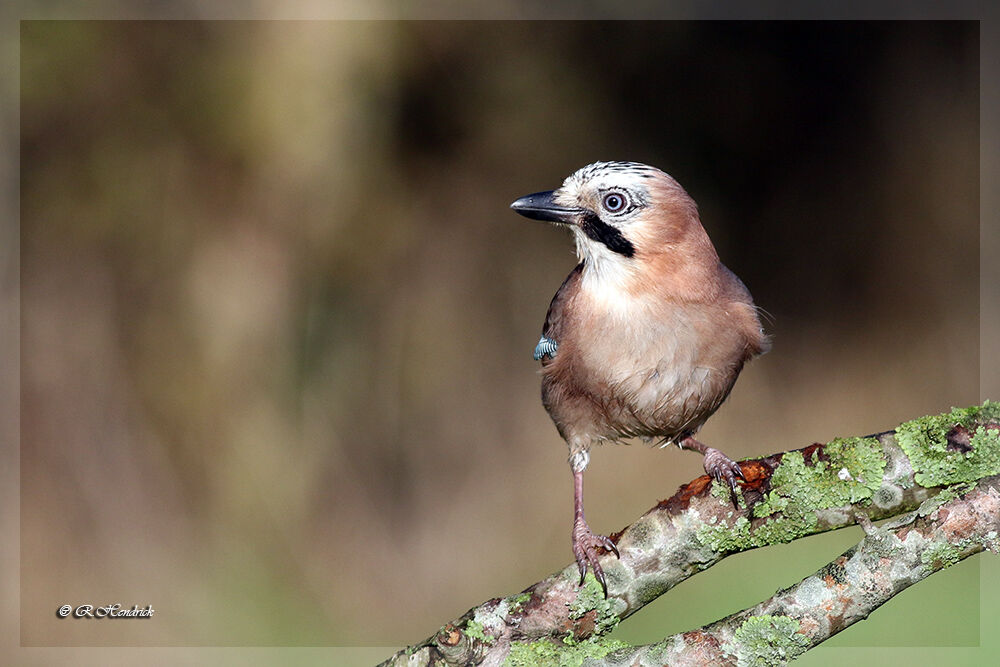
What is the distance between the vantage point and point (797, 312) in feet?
20.7

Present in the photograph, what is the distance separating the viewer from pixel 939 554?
2152 mm

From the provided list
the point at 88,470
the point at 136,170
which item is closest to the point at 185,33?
the point at 136,170

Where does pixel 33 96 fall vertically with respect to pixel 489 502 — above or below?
above

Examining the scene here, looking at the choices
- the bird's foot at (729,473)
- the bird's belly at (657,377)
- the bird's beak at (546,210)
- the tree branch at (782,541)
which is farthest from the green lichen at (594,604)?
the bird's beak at (546,210)

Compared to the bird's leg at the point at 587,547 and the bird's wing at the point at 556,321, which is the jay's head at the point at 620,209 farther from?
the bird's leg at the point at 587,547

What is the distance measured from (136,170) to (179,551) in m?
2.36

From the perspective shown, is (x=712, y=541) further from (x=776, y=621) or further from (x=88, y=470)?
(x=88, y=470)

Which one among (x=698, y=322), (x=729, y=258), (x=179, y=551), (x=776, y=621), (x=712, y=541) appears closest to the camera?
(x=776, y=621)

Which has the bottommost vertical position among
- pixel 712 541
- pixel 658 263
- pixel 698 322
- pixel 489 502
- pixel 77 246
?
pixel 712 541

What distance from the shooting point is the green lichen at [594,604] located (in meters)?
2.36

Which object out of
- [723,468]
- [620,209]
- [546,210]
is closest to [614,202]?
[620,209]

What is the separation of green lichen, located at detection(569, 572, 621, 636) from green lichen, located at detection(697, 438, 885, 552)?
280 mm

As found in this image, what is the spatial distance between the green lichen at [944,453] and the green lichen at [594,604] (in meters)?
0.80

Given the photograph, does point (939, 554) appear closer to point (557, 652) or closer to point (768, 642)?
point (768, 642)
